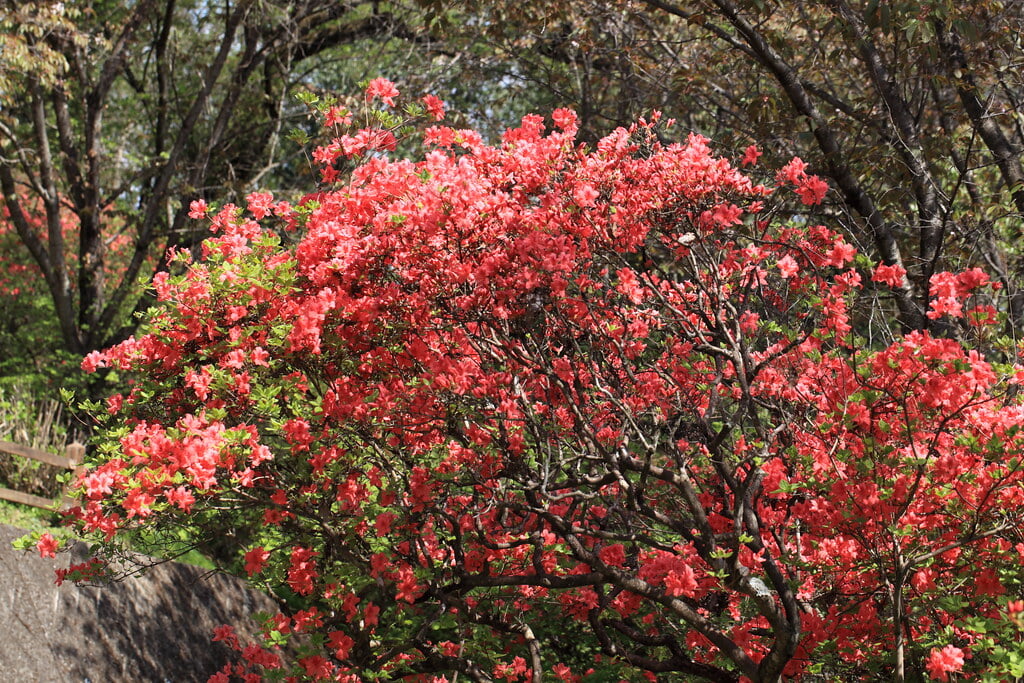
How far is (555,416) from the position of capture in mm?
5156

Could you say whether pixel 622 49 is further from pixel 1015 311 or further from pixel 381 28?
pixel 381 28

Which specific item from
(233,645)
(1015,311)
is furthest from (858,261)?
(233,645)

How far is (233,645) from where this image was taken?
6016 mm

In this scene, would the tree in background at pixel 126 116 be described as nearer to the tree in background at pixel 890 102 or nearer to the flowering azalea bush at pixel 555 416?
the tree in background at pixel 890 102

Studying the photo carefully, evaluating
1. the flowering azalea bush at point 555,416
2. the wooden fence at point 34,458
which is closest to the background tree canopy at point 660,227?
the flowering azalea bush at point 555,416

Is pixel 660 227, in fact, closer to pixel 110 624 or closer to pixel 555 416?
pixel 555 416

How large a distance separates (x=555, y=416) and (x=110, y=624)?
4812mm

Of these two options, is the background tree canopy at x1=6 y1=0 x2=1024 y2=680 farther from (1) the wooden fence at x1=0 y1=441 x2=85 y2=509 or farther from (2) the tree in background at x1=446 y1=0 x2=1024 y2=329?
(1) the wooden fence at x1=0 y1=441 x2=85 y2=509

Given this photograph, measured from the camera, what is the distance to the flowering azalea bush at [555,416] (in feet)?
14.7

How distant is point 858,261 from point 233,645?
4.23m

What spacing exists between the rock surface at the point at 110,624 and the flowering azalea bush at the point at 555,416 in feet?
6.44

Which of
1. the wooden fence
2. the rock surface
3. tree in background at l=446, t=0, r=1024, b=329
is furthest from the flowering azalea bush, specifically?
the wooden fence

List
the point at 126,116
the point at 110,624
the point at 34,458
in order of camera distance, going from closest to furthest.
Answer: the point at 110,624 < the point at 34,458 < the point at 126,116

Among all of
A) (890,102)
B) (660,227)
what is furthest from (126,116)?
(660,227)
